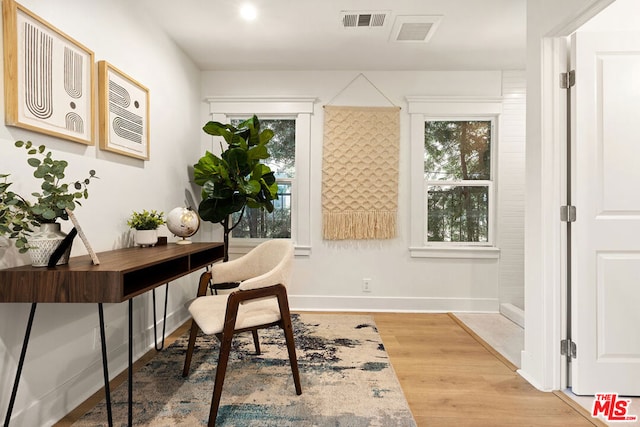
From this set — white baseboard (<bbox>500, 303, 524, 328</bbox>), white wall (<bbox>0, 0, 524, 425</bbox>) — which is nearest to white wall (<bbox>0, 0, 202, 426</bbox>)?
white wall (<bbox>0, 0, 524, 425</bbox>)

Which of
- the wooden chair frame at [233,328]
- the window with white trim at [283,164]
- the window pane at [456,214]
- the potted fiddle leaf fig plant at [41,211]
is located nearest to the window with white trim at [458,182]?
the window pane at [456,214]

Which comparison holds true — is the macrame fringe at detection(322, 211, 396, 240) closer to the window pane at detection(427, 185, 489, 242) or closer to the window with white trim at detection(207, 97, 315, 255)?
the window with white trim at detection(207, 97, 315, 255)

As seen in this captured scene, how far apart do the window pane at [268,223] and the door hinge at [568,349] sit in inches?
101

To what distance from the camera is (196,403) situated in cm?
189

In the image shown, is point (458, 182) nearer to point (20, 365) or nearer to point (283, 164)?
point (283, 164)

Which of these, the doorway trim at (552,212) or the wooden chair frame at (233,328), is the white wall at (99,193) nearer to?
the wooden chair frame at (233,328)

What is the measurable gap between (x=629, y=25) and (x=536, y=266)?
1501mm

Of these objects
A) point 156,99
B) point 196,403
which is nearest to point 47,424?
point 196,403

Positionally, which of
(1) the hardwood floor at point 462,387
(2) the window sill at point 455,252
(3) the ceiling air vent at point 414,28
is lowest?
(1) the hardwood floor at point 462,387

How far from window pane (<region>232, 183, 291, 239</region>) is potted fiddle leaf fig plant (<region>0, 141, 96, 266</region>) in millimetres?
2310

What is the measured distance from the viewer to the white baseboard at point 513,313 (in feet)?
10.8

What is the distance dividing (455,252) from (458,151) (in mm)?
1100

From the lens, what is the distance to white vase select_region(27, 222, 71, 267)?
1.45 m

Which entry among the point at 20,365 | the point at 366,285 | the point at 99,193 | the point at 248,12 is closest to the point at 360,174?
the point at 366,285
